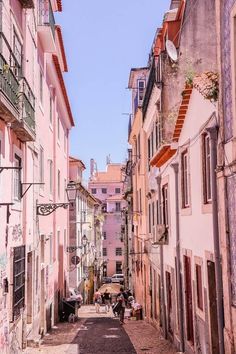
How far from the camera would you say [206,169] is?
9859mm

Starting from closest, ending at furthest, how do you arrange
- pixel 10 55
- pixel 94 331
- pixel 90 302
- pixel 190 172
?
1. pixel 10 55
2. pixel 190 172
3. pixel 94 331
4. pixel 90 302

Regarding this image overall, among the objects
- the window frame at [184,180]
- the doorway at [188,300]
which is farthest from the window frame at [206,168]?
the doorway at [188,300]

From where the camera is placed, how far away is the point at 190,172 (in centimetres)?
1128

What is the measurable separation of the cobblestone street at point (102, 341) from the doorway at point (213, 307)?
4.29 meters

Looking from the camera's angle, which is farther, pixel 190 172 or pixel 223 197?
pixel 190 172

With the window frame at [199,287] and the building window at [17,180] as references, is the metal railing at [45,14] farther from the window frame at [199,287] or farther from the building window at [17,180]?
the window frame at [199,287]

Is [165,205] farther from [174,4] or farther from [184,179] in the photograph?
[174,4]

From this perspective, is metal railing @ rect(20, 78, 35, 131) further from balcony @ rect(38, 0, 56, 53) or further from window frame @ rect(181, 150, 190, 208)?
window frame @ rect(181, 150, 190, 208)

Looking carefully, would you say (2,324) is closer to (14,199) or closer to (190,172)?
(14,199)

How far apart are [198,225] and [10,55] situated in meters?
5.25

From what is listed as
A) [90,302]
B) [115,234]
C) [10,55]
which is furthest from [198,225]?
[115,234]

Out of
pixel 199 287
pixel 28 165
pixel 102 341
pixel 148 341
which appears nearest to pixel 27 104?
pixel 28 165

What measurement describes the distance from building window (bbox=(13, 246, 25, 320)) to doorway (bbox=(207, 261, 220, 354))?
13.7 ft

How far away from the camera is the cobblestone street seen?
1365cm
